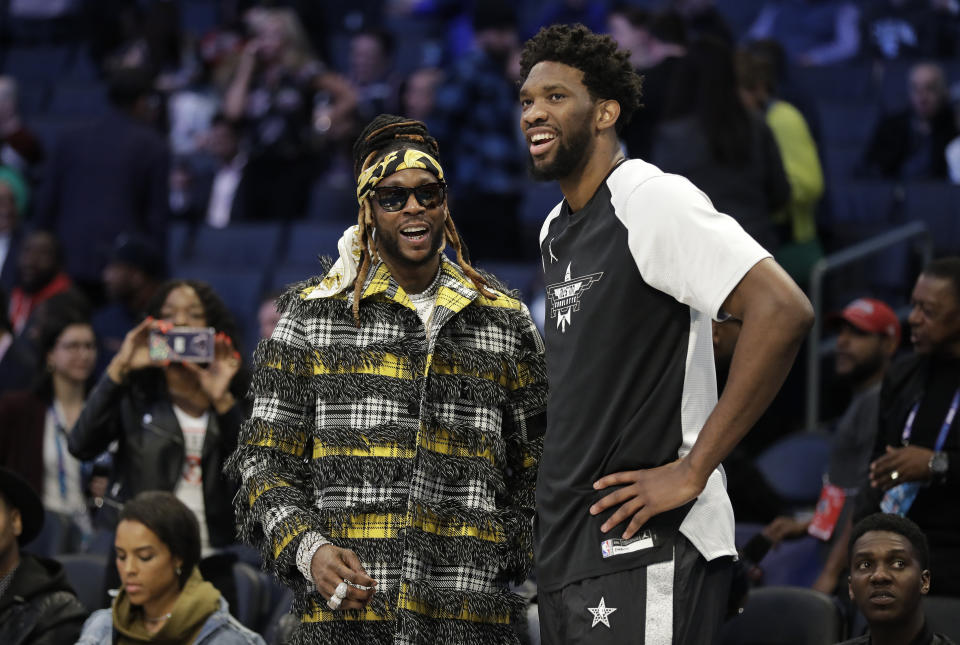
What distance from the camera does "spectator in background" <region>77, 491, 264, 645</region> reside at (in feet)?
15.4

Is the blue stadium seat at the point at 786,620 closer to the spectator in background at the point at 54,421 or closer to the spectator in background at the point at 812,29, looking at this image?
the spectator in background at the point at 54,421

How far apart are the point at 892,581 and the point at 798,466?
2710 millimetres

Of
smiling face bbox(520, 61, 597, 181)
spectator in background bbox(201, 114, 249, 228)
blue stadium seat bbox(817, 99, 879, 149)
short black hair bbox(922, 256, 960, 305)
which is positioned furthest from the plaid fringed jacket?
blue stadium seat bbox(817, 99, 879, 149)

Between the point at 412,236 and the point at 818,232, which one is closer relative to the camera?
the point at 412,236

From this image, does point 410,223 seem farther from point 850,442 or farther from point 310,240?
point 310,240

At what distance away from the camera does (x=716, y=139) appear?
6840 mm

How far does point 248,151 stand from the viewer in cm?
1041

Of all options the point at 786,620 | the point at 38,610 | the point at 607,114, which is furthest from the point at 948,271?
the point at 38,610

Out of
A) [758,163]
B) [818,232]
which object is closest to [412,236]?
[758,163]

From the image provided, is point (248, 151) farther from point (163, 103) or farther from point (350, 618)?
point (350, 618)

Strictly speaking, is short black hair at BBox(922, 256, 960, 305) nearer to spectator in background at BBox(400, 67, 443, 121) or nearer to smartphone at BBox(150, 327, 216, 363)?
smartphone at BBox(150, 327, 216, 363)

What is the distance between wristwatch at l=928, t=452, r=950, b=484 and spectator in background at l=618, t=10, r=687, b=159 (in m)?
2.88

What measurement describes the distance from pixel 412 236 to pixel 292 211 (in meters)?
6.80

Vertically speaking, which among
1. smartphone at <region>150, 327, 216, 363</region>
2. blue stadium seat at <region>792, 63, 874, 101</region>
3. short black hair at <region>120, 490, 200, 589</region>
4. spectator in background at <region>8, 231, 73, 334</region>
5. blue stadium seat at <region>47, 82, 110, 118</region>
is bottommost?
short black hair at <region>120, 490, 200, 589</region>
